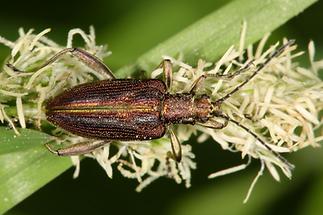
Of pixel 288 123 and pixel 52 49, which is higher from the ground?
pixel 52 49

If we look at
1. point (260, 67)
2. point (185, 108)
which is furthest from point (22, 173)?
point (260, 67)

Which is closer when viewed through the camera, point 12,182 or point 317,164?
point 12,182

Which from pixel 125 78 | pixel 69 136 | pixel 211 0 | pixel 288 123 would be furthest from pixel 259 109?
pixel 211 0

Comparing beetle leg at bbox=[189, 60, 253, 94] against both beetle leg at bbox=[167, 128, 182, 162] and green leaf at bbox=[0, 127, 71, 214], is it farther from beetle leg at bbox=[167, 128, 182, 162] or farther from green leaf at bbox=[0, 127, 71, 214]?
green leaf at bbox=[0, 127, 71, 214]

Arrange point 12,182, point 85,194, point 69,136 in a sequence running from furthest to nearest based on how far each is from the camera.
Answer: point 85,194
point 69,136
point 12,182

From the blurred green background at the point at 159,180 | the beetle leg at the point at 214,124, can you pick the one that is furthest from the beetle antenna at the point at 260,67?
the blurred green background at the point at 159,180

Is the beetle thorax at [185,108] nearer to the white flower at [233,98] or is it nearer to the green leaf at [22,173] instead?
the white flower at [233,98]

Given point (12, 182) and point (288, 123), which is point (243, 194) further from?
point (12, 182)
